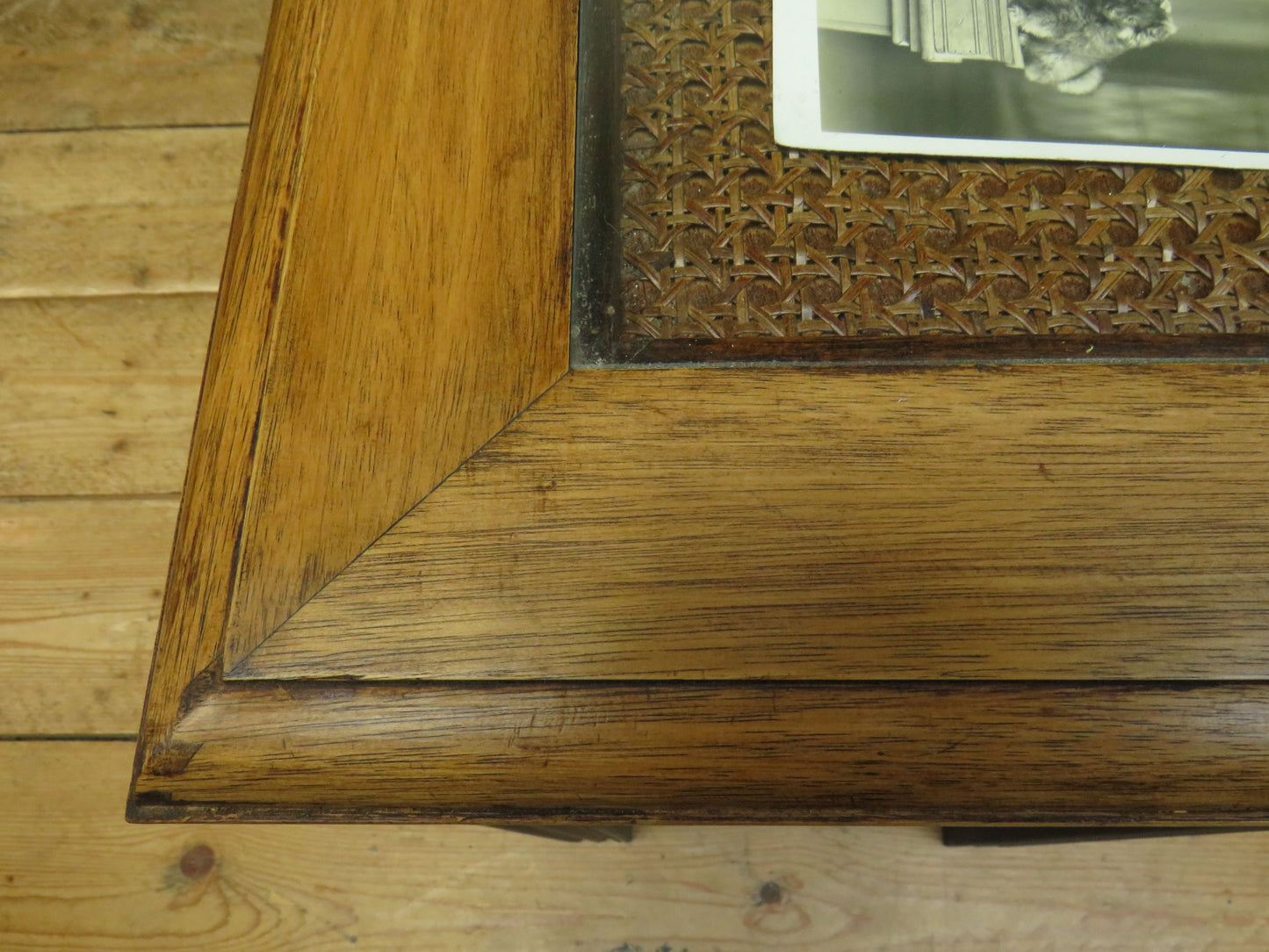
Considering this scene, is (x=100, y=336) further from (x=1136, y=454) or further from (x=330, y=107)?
(x=1136, y=454)

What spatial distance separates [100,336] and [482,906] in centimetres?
67

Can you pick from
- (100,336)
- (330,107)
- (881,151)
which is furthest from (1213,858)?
(100,336)

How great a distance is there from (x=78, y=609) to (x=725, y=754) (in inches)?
29.2

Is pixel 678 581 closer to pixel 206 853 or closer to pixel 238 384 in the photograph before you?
pixel 238 384

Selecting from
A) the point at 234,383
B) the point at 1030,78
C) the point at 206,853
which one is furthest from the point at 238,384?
the point at 206,853

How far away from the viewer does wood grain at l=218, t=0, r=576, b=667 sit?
1.32 feet

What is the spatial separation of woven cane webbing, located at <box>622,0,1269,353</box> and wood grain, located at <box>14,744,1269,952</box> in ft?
1.75

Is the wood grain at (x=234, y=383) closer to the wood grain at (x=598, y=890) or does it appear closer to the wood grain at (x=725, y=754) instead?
the wood grain at (x=725, y=754)

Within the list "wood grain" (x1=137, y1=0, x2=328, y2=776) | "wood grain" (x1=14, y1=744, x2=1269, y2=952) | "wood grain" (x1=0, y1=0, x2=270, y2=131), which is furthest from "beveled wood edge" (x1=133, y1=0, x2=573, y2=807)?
"wood grain" (x1=0, y1=0, x2=270, y2=131)

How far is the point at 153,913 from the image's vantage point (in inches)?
31.7

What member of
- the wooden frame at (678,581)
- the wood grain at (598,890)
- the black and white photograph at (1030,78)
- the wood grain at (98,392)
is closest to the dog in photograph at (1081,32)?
the black and white photograph at (1030,78)

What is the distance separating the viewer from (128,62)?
1.05 metres

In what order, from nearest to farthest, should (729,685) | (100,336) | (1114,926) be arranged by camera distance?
(729,685) < (1114,926) < (100,336)

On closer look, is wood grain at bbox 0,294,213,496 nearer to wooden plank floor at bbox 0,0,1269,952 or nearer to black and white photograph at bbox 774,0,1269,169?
wooden plank floor at bbox 0,0,1269,952
